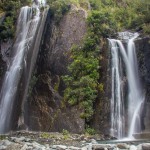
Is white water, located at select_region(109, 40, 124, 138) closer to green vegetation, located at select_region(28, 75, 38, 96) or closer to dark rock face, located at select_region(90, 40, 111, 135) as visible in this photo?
dark rock face, located at select_region(90, 40, 111, 135)

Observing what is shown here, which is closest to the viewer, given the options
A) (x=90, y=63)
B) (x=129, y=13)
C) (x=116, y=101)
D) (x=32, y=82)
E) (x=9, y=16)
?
(x=116, y=101)

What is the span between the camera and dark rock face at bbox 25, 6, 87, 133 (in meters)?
18.1

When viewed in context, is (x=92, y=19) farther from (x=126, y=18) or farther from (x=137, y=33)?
(x=126, y=18)

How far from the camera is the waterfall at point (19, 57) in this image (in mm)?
19516

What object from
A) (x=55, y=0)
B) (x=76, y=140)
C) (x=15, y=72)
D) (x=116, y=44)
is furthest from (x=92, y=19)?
(x=76, y=140)

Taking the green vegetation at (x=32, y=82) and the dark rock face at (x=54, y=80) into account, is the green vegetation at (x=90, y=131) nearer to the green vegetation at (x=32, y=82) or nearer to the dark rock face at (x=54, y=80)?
the dark rock face at (x=54, y=80)

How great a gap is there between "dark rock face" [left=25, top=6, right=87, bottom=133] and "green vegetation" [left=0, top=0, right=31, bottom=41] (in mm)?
3059

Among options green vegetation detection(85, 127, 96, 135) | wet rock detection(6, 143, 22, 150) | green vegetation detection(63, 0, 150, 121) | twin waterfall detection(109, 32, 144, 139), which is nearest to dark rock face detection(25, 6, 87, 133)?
green vegetation detection(85, 127, 96, 135)

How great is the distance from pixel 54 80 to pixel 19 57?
3.34m

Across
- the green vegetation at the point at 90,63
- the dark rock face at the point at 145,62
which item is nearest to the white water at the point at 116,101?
the green vegetation at the point at 90,63

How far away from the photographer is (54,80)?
1988cm

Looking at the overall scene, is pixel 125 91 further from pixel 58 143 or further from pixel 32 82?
pixel 58 143

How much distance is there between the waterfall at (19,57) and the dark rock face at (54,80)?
747mm

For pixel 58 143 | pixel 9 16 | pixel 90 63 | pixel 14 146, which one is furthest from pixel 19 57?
pixel 14 146
